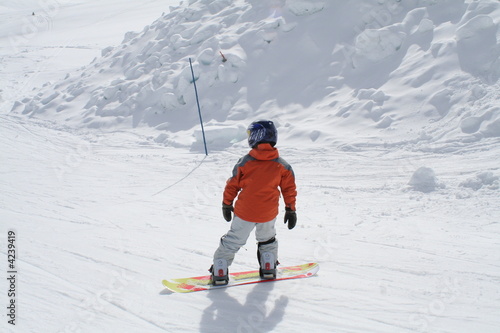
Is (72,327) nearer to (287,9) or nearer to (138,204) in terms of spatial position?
(138,204)

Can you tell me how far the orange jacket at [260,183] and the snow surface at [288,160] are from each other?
0.73m

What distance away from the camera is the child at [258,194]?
334 cm

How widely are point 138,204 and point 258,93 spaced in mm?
5502

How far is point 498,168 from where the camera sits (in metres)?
5.66

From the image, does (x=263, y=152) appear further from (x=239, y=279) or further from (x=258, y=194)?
(x=239, y=279)

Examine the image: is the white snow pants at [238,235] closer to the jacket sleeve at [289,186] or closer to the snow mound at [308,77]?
the jacket sleeve at [289,186]

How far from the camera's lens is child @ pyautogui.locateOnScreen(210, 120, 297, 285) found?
334cm

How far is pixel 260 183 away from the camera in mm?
3391

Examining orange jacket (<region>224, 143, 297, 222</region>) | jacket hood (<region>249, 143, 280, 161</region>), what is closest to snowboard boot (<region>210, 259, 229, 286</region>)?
orange jacket (<region>224, 143, 297, 222</region>)

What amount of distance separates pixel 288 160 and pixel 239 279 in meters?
4.08

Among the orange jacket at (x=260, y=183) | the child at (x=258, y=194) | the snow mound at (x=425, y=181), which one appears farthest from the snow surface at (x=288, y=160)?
the orange jacket at (x=260, y=183)

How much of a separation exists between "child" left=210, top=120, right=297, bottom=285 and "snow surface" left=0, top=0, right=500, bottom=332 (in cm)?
31

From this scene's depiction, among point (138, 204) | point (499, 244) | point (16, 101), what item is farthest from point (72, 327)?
point (16, 101)

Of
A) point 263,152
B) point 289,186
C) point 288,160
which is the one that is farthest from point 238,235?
point 288,160
